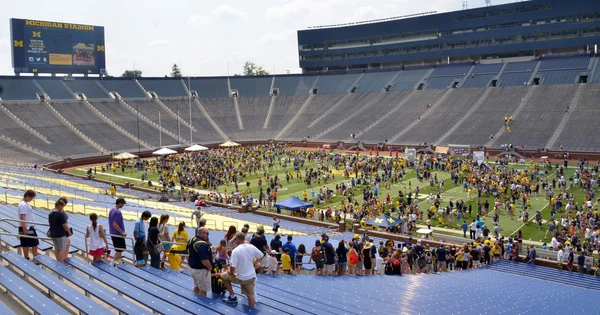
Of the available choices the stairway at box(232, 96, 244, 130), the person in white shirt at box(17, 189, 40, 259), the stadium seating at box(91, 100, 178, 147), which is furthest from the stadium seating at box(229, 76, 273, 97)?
the person in white shirt at box(17, 189, 40, 259)

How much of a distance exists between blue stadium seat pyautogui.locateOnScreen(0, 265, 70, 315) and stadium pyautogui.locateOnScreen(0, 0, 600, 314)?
5cm

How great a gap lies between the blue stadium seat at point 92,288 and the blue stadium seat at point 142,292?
13 cm

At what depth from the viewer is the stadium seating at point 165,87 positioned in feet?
249

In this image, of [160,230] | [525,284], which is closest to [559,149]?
[525,284]

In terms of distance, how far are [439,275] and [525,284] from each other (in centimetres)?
255

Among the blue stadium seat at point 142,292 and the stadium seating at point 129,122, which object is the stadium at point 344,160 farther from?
the stadium seating at point 129,122

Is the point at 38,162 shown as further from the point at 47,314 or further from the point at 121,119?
the point at 47,314

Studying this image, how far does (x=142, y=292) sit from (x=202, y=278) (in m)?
0.87

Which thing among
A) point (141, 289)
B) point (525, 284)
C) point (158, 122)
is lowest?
point (525, 284)

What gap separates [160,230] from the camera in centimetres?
1002

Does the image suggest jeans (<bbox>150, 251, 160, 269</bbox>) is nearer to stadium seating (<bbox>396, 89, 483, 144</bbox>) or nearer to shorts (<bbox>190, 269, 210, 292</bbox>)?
shorts (<bbox>190, 269, 210, 292</bbox>)

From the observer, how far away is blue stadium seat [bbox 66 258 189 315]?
700cm

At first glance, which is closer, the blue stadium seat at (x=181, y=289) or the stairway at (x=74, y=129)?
the blue stadium seat at (x=181, y=289)

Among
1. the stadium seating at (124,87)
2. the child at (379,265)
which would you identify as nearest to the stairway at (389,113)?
the stadium seating at (124,87)
